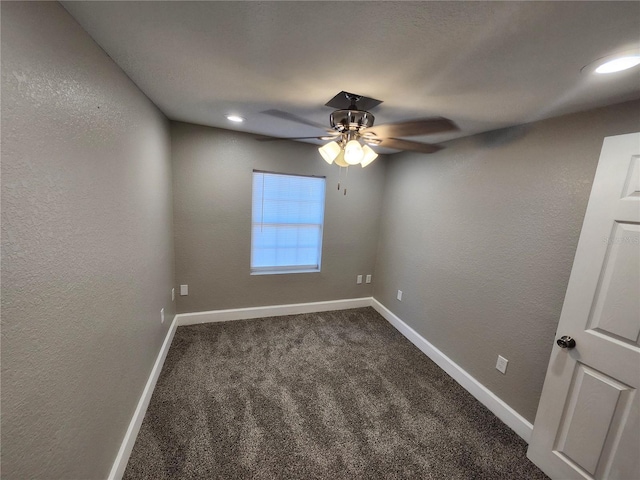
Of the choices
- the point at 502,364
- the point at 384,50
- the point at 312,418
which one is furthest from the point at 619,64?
the point at 312,418

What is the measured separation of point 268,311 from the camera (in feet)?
10.8

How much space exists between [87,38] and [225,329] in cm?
264

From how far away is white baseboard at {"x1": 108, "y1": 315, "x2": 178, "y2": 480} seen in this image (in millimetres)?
1373

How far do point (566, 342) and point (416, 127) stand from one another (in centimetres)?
175

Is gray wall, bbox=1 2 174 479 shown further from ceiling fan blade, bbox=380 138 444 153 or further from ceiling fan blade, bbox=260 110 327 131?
ceiling fan blade, bbox=380 138 444 153

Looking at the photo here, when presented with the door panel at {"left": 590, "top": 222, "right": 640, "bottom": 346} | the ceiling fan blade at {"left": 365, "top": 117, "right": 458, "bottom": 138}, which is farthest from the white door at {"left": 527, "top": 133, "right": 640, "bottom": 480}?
the ceiling fan blade at {"left": 365, "top": 117, "right": 458, "bottom": 138}

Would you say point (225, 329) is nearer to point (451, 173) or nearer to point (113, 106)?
point (113, 106)

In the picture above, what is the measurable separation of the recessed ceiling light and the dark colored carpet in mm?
2184

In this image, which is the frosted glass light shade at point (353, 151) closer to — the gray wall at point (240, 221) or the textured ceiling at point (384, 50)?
the textured ceiling at point (384, 50)

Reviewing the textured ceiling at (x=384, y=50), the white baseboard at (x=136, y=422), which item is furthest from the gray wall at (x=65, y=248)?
the textured ceiling at (x=384, y=50)

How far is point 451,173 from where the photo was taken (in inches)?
97.3

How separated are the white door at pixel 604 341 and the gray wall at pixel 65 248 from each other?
2404 millimetres

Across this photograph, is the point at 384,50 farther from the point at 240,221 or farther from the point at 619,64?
the point at 240,221

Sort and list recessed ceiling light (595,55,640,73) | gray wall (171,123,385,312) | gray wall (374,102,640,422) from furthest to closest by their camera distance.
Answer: gray wall (171,123,385,312) < gray wall (374,102,640,422) < recessed ceiling light (595,55,640,73)
